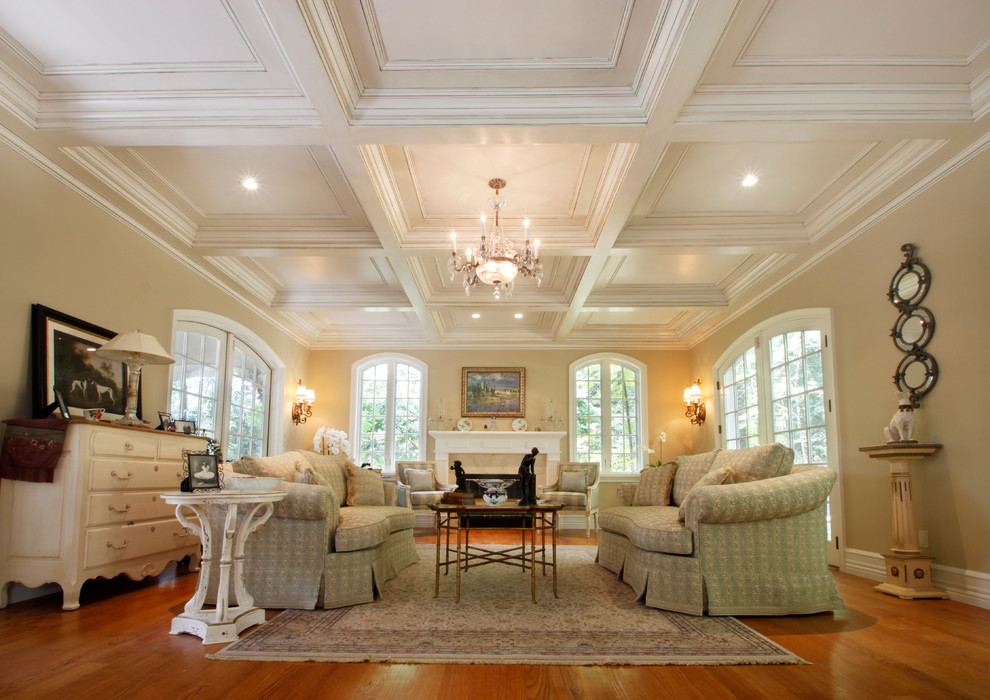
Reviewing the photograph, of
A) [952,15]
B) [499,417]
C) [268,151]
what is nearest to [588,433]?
[499,417]

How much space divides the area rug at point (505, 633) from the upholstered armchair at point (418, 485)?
14.1 ft

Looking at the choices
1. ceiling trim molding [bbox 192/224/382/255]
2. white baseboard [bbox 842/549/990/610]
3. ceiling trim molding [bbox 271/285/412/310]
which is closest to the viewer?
white baseboard [bbox 842/549/990/610]

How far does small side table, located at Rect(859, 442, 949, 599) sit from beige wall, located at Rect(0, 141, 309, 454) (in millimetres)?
5518

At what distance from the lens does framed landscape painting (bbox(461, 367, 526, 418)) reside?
31.3 feet

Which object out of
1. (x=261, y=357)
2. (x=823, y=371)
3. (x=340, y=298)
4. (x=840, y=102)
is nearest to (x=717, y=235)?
(x=823, y=371)

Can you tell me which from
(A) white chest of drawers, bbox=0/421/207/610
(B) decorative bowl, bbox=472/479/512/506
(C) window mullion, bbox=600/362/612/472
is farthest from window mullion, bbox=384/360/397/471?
(B) decorative bowl, bbox=472/479/512/506

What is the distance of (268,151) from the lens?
13.9ft

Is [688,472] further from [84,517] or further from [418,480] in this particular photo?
[418,480]

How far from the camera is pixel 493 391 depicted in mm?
9594

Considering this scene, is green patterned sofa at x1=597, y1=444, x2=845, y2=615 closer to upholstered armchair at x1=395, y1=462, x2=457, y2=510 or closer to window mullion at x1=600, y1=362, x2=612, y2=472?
upholstered armchair at x1=395, y1=462, x2=457, y2=510

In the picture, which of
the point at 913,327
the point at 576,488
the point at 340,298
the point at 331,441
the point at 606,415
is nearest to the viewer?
the point at 913,327

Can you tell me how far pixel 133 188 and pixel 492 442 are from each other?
5.96 metres

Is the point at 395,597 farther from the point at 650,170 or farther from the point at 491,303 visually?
the point at 491,303

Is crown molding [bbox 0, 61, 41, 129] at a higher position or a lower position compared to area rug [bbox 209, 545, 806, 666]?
higher
